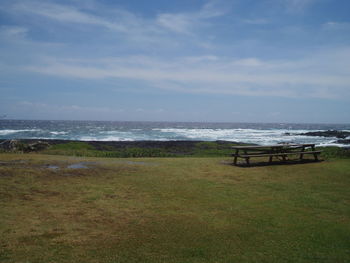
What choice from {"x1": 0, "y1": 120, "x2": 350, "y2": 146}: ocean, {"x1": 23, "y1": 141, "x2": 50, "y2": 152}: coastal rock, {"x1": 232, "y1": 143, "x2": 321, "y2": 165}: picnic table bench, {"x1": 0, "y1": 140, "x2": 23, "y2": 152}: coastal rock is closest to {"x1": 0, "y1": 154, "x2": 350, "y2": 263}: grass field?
{"x1": 232, "y1": 143, "x2": 321, "y2": 165}: picnic table bench

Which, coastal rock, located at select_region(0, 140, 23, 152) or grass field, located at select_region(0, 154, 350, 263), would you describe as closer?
grass field, located at select_region(0, 154, 350, 263)

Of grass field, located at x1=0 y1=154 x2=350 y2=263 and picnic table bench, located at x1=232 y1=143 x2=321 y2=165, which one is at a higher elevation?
picnic table bench, located at x1=232 y1=143 x2=321 y2=165

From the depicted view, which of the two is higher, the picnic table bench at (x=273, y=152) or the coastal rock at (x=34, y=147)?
the picnic table bench at (x=273, y=152)

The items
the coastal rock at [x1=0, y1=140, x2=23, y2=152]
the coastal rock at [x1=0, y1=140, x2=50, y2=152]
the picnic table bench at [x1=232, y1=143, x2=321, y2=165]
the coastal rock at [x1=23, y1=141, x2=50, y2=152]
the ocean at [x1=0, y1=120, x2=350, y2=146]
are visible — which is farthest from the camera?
the ocean at [x1=0, y1=120, x2=350, y2=146]

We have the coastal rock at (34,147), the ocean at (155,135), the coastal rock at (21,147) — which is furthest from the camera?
the ocean at (155,135)

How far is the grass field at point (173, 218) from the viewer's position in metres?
4.98

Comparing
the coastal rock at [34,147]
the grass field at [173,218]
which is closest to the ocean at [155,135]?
the coastal rock at [34,147]

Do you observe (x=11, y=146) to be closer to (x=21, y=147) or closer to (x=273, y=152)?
(x=21, y=147)

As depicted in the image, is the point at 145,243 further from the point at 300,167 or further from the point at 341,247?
the point at 300,167

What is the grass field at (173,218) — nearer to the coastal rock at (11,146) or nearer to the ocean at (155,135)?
the coastal rock at (11,146)

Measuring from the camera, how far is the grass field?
498 cm

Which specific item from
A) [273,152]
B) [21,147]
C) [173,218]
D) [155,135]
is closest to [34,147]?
[21,147]

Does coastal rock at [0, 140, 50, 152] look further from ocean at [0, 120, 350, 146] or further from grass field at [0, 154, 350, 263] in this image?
ocean at [0, 120, 350, 146]

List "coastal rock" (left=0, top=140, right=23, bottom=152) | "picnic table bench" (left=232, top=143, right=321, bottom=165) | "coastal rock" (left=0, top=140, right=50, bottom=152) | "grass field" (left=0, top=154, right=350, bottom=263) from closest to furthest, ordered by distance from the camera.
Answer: "grass field" (left=0, top=154, right=350, bottom=263), "picnic table bench" (left=232, top=143, right=321, bottom=165), "coastal rock" (left=0, top=140, right=23, bottom=152), "coastal rock" (left=0, top=140, right=50, bottom=152)
